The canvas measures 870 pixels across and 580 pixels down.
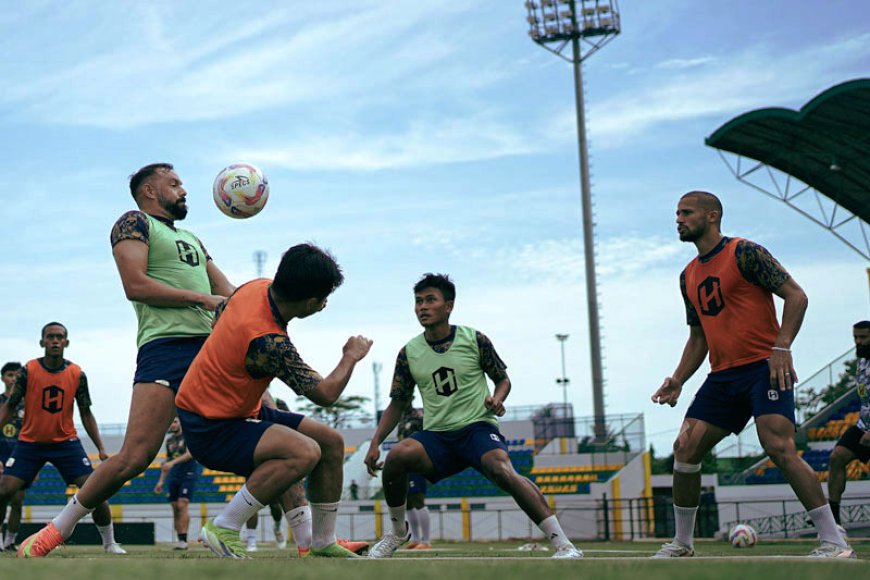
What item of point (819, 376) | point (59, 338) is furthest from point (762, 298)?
point (819, 376)

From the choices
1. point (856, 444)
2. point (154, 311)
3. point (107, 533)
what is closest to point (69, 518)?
point (154, 311)

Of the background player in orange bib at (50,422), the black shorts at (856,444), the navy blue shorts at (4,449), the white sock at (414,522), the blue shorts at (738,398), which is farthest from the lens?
the navy blue shorts at (4,449)

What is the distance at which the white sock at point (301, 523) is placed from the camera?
6.63 meters

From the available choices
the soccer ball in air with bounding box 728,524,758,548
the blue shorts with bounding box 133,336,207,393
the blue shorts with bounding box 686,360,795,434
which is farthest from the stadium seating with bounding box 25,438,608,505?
the blue shorts with bounding box 686,360,795,434

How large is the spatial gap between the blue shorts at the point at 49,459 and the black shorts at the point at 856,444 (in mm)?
8068

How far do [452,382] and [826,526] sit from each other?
119 inches

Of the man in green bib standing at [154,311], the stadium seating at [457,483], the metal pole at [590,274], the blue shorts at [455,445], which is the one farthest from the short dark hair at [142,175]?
A: the metal pole at [590,274]

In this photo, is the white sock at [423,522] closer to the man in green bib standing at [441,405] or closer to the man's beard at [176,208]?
the man in green bib standing at [441,405]

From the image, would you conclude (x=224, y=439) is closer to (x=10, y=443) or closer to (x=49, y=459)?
(x=49, y=459)

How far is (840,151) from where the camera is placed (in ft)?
81.4

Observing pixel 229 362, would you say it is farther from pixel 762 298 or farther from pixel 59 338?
pixel 59 338

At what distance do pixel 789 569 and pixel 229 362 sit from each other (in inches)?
119

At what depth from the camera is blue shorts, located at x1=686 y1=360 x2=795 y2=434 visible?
22.2ft

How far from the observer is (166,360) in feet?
21.3
